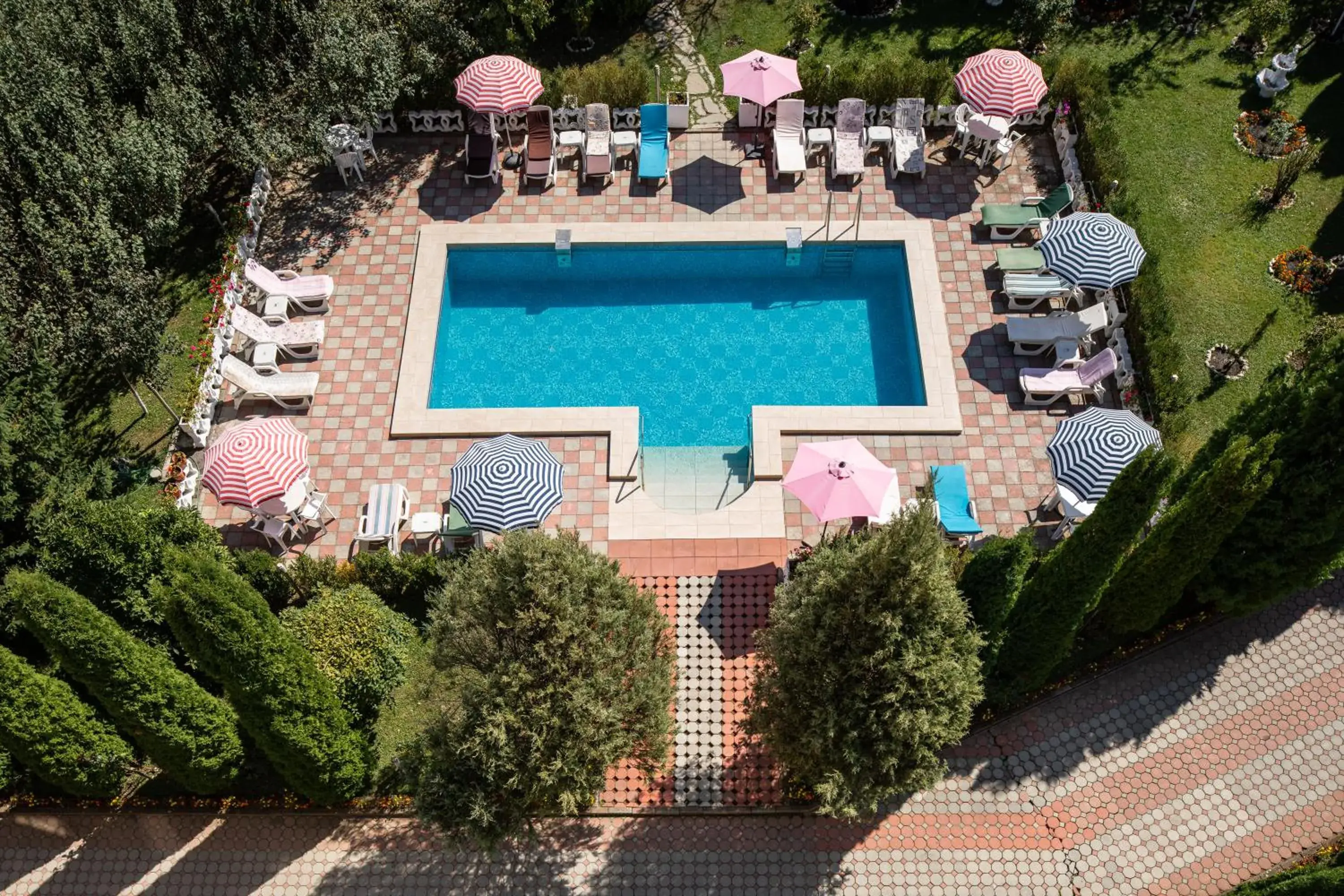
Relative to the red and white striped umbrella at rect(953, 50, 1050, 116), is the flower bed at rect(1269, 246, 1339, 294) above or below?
below

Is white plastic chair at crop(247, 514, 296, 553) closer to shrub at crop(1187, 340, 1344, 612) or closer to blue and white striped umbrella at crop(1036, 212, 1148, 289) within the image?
blue and white striped umbrella at crop(1036, 212, 1148, 289)

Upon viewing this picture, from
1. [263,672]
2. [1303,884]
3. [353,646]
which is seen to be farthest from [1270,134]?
[263,672]

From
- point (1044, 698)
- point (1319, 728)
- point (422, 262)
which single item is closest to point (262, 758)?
point (422, 262)

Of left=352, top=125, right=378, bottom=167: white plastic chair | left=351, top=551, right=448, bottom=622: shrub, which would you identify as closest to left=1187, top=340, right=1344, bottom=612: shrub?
left=351, top=551, right=448, bottom=622: shrub

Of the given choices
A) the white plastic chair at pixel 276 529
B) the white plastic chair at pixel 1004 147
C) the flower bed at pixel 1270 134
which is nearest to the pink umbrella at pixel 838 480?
the white plastic chair at pixel 276 529

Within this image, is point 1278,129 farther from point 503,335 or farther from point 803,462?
point 503,335
